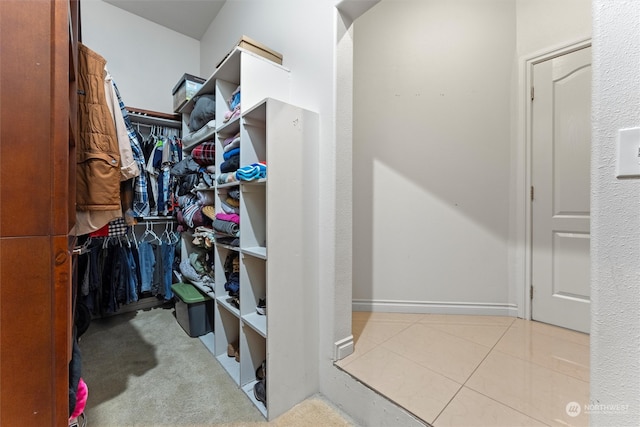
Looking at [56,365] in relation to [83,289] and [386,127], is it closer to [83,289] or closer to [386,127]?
[83,289]

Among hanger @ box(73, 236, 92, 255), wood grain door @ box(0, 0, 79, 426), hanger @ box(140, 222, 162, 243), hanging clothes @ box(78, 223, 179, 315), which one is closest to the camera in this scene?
wood grain door @ box(0, 0, 79, 426)

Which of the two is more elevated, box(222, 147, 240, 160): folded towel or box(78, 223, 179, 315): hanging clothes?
box(222, 147, 240, 160): folded towel

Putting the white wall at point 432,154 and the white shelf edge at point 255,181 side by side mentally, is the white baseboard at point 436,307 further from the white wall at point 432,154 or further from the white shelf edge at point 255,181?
the white shelf edge at point 255,181

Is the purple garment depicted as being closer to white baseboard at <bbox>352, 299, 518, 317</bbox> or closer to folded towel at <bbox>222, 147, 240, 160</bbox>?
folded towel at <bbox>222, 147, 240, 160</bbox>

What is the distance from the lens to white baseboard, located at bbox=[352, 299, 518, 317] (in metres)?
2.09

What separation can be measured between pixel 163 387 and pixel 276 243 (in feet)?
3.72

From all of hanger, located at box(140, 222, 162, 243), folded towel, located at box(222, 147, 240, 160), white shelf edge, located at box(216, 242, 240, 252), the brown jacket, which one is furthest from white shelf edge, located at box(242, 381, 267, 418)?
hanger, located at box(140, 222, 162, 243)

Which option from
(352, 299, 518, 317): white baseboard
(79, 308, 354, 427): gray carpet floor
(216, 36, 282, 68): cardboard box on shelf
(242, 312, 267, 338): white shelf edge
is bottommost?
(79, 308, 354, 427): gray carpet floor

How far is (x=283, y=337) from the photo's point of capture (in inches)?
52.0

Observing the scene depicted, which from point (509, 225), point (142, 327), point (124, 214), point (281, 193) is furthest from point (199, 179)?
point (509, 225)

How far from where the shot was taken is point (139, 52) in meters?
2.67

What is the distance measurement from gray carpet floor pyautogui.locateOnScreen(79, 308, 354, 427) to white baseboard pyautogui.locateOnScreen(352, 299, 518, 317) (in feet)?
2.99

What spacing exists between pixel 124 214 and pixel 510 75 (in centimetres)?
300

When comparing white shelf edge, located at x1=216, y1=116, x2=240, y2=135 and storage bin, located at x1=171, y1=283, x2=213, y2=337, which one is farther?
storage bin, located at x1=171, y1=283, x2=213, y2=337
